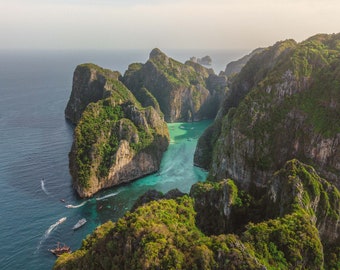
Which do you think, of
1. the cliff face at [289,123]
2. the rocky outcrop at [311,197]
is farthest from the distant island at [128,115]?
the rocky outcrop at [311,197]

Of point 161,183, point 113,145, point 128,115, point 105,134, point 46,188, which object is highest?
point 128,115

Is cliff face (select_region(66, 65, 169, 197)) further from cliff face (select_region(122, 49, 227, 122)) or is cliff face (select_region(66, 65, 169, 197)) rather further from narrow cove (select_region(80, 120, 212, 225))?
cliff face (select_region(122, 49, 227, 122))

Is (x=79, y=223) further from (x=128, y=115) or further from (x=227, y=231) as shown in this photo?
(x=128, y=115)

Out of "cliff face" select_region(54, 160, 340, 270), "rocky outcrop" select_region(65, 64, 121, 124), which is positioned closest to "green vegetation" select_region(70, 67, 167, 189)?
"rocky outcrop" select_region(65, 64, 121, 124)

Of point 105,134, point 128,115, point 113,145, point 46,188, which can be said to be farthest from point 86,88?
point 46,188

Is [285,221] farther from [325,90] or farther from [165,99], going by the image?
[165,99]

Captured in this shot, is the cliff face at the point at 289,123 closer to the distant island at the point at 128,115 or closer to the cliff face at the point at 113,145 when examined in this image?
the cliff face at the point at 113,145
